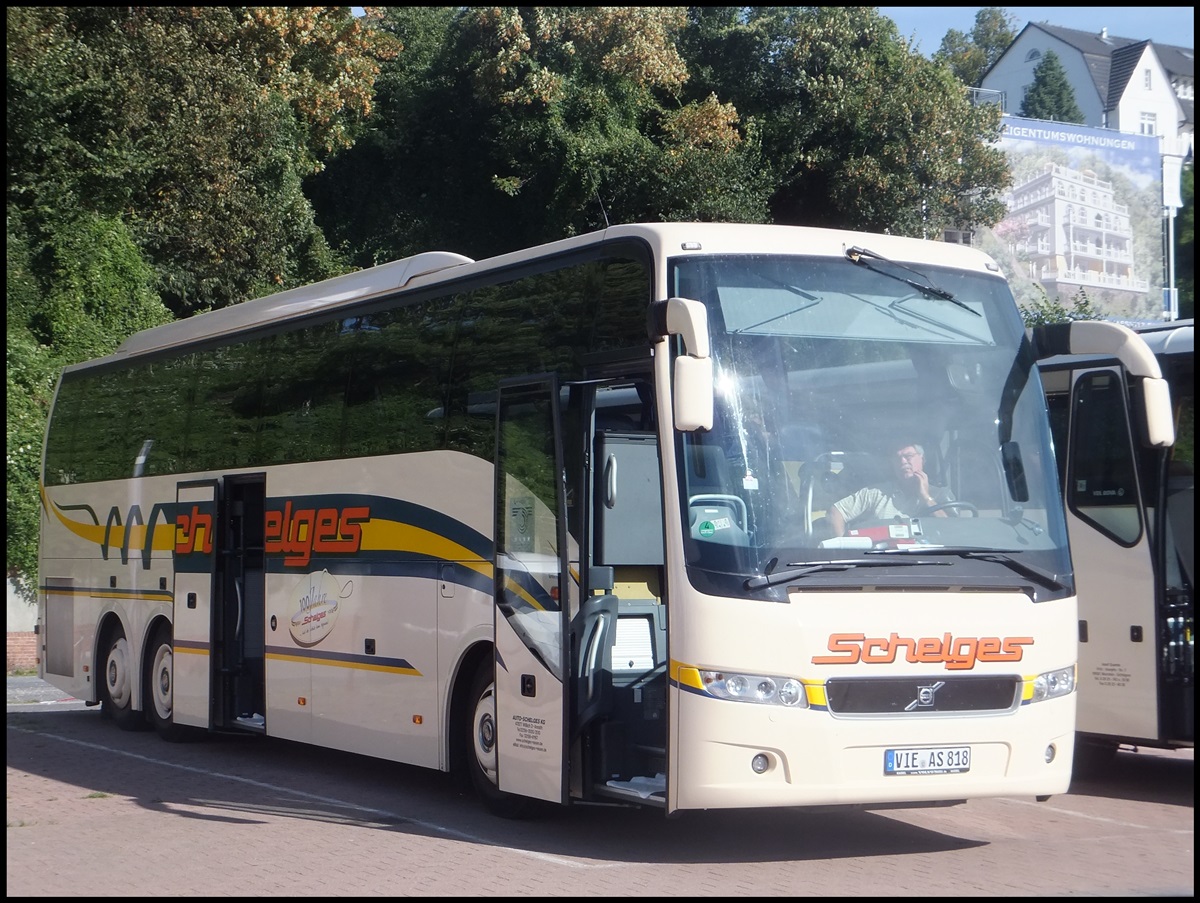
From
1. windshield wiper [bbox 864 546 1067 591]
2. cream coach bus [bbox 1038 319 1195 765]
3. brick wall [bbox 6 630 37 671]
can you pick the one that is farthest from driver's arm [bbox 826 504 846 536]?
brick wall [bbox 6 630 37 671]

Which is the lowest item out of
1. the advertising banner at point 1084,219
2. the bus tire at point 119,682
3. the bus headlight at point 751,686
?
the bus tire at point 119,682

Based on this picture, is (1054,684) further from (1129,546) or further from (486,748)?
(486,748)

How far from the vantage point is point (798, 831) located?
375 inches

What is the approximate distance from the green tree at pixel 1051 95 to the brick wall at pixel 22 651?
2600 inches

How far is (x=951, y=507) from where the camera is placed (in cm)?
831

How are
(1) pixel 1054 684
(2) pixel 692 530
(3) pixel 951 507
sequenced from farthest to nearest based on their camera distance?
(1) pixel 1054 684 < (3) pixel 951 507 < (2) pixel 692 530

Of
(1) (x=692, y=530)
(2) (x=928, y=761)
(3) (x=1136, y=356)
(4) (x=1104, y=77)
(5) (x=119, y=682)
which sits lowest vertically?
(5) (x=119, y=682)

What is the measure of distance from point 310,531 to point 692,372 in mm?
5461

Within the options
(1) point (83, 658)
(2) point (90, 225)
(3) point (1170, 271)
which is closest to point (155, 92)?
(2) point (90, 225)

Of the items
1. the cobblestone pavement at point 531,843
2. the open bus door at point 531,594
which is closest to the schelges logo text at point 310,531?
the cobblestone pavement at point 531,843

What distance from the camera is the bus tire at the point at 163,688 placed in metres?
14.7

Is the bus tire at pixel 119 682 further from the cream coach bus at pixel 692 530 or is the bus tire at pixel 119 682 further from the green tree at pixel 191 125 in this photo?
the green tree at pixel 191 125

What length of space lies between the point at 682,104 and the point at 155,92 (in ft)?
44.6

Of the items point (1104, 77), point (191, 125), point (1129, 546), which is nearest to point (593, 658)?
point (1129, 546)
